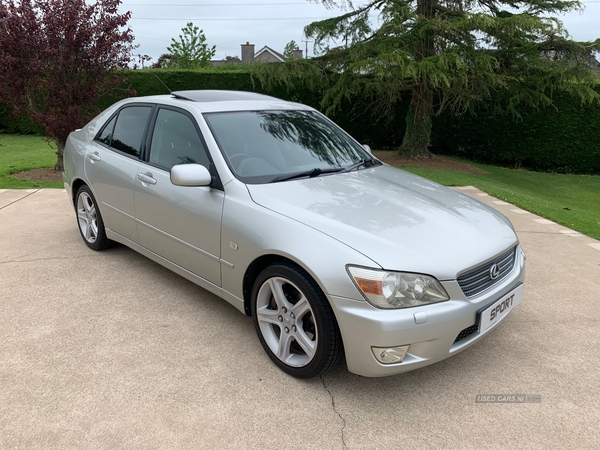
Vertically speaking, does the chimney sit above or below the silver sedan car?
above

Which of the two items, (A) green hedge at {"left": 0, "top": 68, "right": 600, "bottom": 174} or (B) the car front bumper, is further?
(A) green hedge at {"left": 0, "top": 68, "right": 600, "bottom": 174}

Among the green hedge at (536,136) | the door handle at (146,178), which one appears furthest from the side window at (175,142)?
the green hedge at (536,136)

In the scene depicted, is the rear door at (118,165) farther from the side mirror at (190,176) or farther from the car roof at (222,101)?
the side mirror at (190,176)

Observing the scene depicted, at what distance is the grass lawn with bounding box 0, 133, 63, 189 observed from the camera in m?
8.30

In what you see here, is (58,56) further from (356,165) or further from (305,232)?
(305,232)

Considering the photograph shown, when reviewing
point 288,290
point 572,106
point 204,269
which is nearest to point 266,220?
point 288,290

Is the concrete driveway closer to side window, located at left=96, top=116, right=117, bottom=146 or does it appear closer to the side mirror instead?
the side mirror

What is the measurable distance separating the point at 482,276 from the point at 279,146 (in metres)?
1.72

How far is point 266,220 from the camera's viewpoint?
9.35 feet

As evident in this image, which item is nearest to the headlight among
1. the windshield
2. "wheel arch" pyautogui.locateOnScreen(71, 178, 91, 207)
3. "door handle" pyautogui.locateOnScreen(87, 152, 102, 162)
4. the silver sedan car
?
the silver sedan car

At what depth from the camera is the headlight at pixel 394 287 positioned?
7.88 ft

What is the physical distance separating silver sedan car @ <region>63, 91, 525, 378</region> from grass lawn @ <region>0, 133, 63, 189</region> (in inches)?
190

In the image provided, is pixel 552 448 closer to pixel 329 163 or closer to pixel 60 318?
pixel 329 163

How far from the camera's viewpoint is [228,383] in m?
2.79
